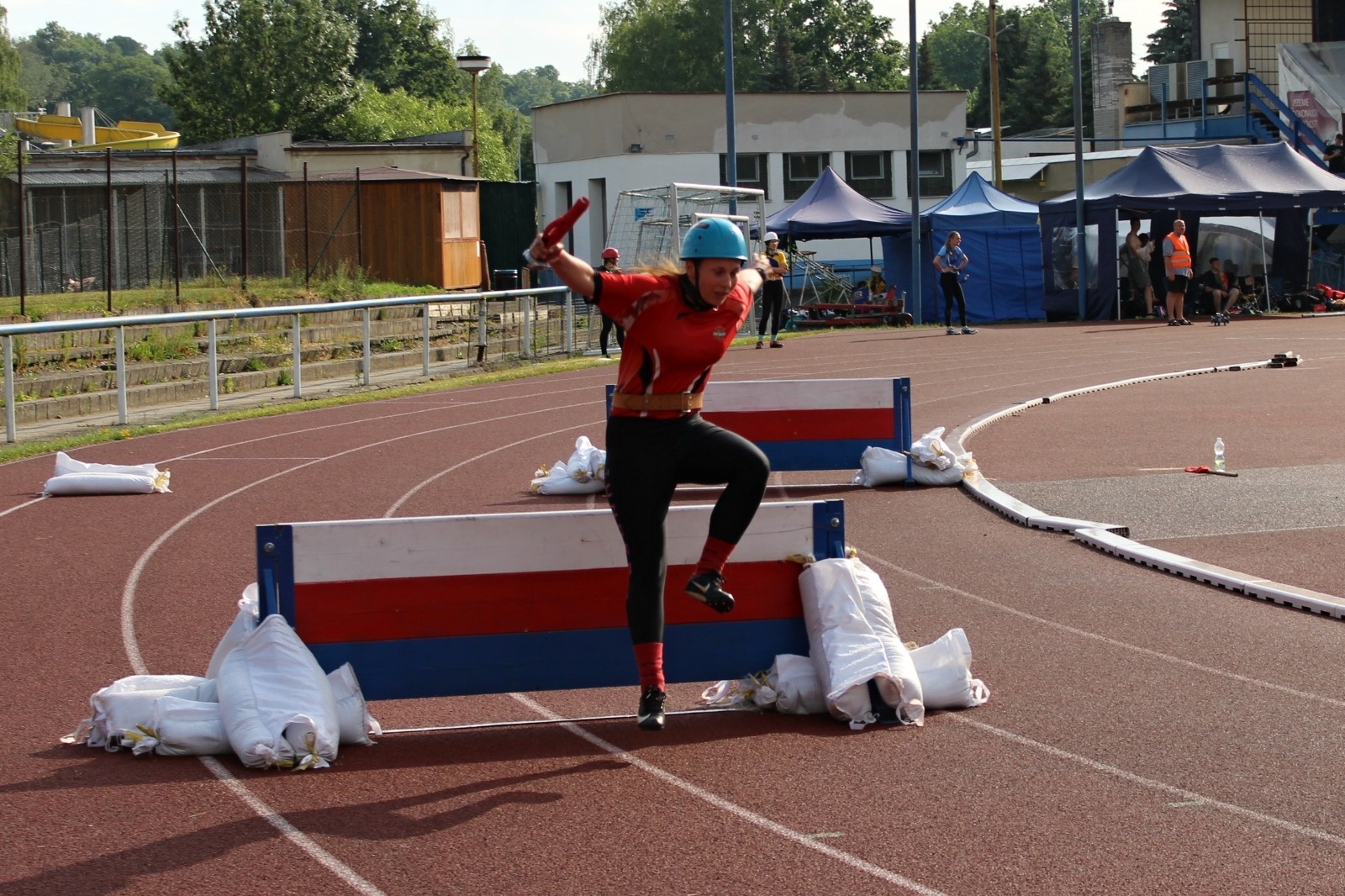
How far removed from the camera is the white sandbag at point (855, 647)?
20.9ft

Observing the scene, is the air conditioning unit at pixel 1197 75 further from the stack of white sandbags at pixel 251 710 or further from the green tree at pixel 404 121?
the stack of white sandbags at pixel 251 710

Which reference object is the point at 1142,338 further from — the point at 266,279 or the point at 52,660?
the point at 52,660

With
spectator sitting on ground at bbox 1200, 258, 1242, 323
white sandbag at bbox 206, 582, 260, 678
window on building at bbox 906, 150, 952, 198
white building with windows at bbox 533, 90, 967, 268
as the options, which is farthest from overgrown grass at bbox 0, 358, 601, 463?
window on building at bbox 906, 150, 952, 198

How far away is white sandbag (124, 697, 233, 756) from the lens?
20.0ft

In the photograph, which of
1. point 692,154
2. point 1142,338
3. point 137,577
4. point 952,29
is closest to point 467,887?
point 137,577

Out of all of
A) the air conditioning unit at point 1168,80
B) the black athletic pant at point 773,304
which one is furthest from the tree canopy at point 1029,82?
the black athletic pant at point 773,304

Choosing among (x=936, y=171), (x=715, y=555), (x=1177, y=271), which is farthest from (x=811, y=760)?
(x=936, y=171)

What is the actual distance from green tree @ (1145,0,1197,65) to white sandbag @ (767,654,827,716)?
103 meters

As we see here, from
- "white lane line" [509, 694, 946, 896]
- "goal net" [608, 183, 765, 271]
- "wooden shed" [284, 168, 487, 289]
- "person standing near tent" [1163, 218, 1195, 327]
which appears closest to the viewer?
"white lane line" [509, 694, 946, 896]

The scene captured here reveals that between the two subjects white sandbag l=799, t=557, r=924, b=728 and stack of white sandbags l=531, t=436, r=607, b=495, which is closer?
white sandbag l=799, t=557, r=924, b=728

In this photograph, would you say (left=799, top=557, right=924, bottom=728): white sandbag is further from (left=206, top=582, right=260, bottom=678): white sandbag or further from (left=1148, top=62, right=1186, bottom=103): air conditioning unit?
(left=1148, top=62, right=1186, bottom=103): air conditioning unit

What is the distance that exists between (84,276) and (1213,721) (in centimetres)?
2641

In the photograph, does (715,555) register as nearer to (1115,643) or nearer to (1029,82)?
(1115,643)

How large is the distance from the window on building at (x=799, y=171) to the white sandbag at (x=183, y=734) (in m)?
59.0
